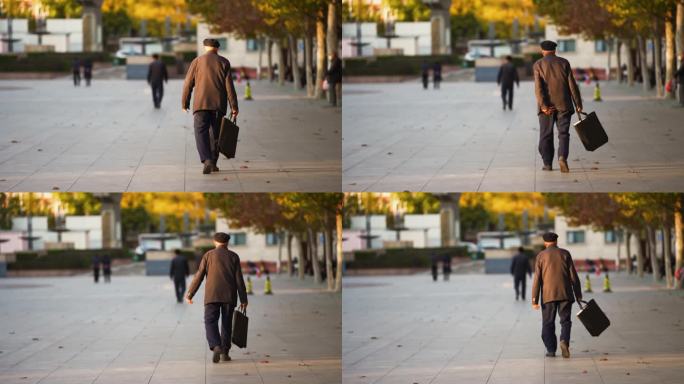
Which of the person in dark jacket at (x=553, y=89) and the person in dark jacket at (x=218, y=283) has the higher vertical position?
the person in dark jacket at (x=553, y=89)

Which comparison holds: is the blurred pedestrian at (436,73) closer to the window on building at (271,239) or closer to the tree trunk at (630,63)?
the tree trunk at (630,63)

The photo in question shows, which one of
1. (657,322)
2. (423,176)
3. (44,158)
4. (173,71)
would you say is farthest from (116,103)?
(657,322)

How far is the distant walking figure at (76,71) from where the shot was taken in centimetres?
2031

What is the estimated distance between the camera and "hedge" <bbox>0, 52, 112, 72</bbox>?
19.9 m

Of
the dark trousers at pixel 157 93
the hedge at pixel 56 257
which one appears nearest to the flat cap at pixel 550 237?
the dark trousers at pixel 157 93

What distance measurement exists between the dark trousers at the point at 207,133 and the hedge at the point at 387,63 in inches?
175

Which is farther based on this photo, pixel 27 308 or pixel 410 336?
pixel 27 308

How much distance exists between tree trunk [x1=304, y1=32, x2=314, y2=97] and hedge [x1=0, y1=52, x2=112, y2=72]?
5.63 meters

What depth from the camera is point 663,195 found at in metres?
20.0

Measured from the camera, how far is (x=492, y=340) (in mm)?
18094

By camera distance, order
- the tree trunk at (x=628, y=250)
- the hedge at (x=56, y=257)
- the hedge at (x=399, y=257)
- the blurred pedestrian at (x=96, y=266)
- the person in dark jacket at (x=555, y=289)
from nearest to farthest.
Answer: the person in dark jacket at (x=555, y=289), the hedge at (x=399, y=257), the hedge at (x=56, y=257), the blurred pedestrian at (x=96, y=266), the tree trunk at (x=628, y=250)

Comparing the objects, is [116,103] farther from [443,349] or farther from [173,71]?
[443,349]

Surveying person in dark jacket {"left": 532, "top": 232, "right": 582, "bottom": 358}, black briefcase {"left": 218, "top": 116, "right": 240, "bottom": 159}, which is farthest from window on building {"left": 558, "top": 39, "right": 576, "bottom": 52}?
black briefcase {"left": 218, "top": 116, "right": 240, "bottom": 159}

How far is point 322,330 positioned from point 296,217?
384 cm
